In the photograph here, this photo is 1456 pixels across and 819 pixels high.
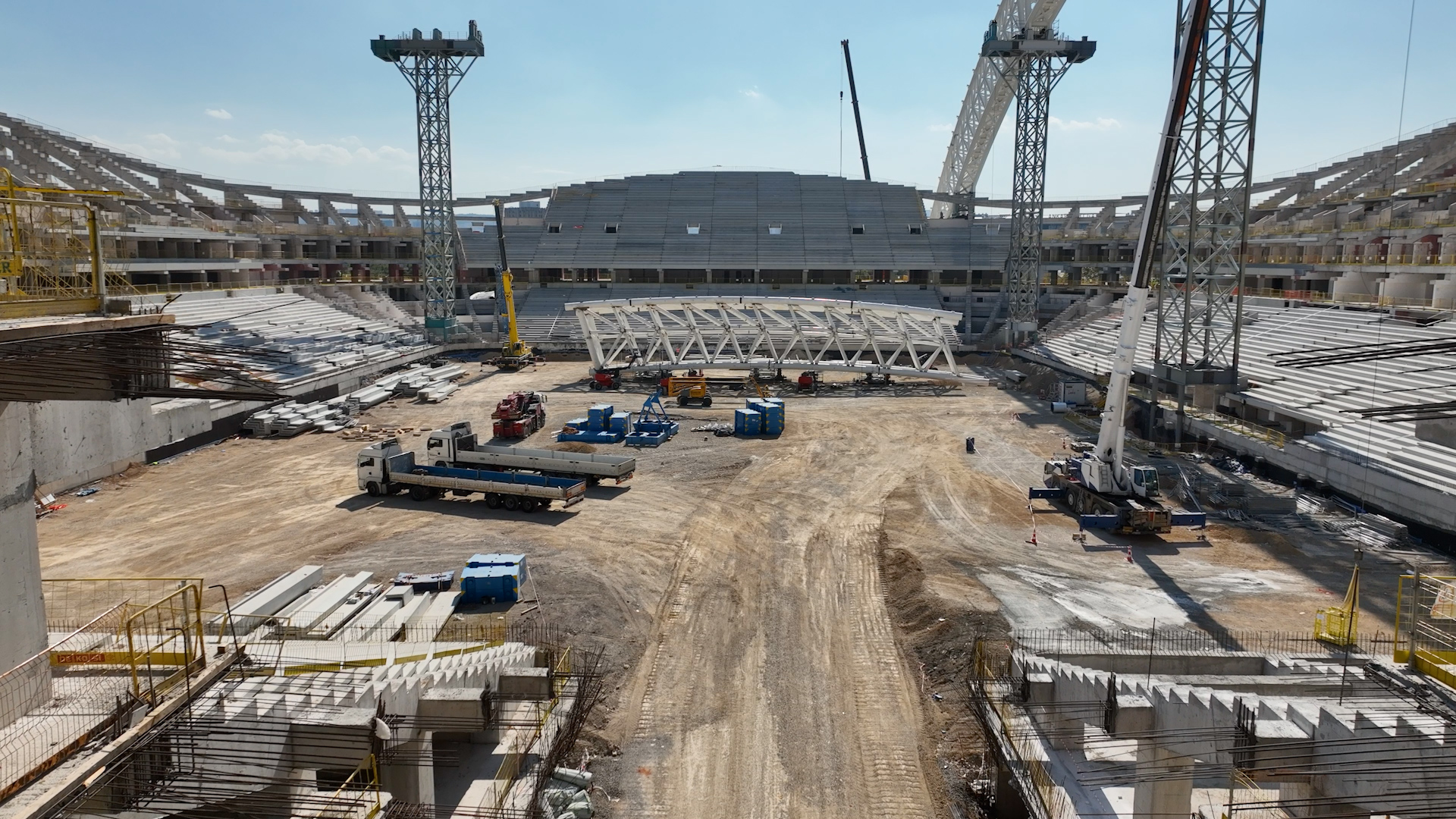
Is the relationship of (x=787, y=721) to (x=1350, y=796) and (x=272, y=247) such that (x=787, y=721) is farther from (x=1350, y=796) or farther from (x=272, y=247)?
(x=272, y=247)

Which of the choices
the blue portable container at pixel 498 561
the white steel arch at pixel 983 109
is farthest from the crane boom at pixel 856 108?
the blue portable container at pixel 498 561

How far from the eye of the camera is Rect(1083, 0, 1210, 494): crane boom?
769 inches

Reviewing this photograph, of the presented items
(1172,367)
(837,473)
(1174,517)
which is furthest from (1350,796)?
(1172,367)

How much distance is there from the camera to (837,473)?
2723 centimetres

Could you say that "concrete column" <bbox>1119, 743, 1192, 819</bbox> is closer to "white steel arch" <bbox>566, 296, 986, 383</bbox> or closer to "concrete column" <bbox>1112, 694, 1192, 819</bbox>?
"concrete column" <bbox>1112, 694, 1192, 819</bbox>

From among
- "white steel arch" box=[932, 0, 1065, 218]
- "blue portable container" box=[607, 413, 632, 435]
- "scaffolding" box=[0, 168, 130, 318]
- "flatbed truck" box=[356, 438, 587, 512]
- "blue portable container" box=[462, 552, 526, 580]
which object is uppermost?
"white steel arch" box=[932, 0, 1065, 218]

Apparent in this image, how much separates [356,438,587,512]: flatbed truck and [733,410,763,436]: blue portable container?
29.5ft

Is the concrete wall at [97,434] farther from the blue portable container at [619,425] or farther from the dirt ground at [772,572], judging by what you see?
the blue portable container at [619,425]

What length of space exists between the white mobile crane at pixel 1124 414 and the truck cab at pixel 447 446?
690 inches

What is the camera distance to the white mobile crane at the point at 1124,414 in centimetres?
1995

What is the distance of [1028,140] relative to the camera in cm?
5169

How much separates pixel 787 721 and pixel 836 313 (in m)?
32.3

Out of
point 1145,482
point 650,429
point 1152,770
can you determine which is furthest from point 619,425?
point 1152,770

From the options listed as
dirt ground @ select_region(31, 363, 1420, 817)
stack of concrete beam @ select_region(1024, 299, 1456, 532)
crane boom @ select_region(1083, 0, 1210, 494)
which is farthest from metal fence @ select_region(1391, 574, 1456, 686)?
crane boom @ select_region(1083, 0, 1210, 494)
